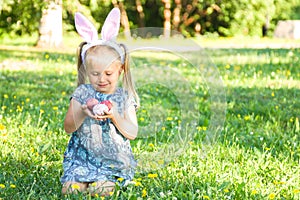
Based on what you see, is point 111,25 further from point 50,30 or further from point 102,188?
point 50,30

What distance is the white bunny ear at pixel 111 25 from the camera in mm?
2760

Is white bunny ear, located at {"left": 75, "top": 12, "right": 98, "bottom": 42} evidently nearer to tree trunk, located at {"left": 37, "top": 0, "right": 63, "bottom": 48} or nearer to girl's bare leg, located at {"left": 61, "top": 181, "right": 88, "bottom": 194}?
girl's bare leg, located at {"left": 61, "top": 181, "right": 88, "bottom": 194}

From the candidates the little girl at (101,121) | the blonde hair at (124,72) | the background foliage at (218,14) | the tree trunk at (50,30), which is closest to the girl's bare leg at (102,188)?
the little girl at (101,121)

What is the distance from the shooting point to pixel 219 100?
3430 millimetres

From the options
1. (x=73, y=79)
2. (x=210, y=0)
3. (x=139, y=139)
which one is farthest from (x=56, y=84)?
(x=210, y=0)

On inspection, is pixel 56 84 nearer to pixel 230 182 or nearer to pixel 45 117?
pixel 45 117

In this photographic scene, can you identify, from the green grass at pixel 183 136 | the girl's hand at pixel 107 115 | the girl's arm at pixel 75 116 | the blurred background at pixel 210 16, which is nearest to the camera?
the girl's hand at pixel 107 115

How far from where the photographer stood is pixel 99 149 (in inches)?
112

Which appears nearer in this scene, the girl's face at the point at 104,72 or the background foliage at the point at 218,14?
the girl's face at the point at 104,72

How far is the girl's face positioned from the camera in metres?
2.72

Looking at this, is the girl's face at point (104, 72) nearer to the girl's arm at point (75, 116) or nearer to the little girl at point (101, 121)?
the little girl at point (101, 121)

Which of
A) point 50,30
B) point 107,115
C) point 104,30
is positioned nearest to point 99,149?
point 107,115

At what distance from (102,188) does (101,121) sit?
1.04 feet

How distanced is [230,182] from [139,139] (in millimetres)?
1004
